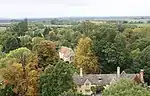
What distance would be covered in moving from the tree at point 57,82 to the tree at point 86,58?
16602 mm

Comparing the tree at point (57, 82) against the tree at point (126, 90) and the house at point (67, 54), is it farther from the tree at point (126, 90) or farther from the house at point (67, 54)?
the house at point (67, 54)

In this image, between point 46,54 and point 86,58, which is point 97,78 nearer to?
point 86,58

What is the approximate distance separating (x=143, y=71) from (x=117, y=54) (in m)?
4.91

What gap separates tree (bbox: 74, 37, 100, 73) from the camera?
170 feet

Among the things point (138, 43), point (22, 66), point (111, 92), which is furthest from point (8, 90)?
point (138, 43)

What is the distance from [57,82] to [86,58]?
1765cm

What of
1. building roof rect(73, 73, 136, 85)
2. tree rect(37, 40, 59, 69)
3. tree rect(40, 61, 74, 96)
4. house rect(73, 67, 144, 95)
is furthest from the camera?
tree rect(37, 40, 59, 69)

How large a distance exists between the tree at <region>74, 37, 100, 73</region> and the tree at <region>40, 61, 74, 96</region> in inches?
654

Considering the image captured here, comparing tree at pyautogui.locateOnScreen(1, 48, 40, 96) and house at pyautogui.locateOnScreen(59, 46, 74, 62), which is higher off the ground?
tree at pyautogui.locateOnScreen(1, 48, 40, 96)

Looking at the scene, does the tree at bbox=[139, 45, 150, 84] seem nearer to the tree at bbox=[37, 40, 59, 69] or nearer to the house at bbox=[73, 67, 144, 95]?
the house at bbox=[73, 67, 144, 95]

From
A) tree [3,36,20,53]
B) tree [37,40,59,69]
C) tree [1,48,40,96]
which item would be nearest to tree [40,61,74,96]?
tree [1,48,40,96]

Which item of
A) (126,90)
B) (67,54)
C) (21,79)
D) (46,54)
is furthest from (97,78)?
(67,54)

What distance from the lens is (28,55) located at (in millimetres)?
44281

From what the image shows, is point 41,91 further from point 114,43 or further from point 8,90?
point 114,43
